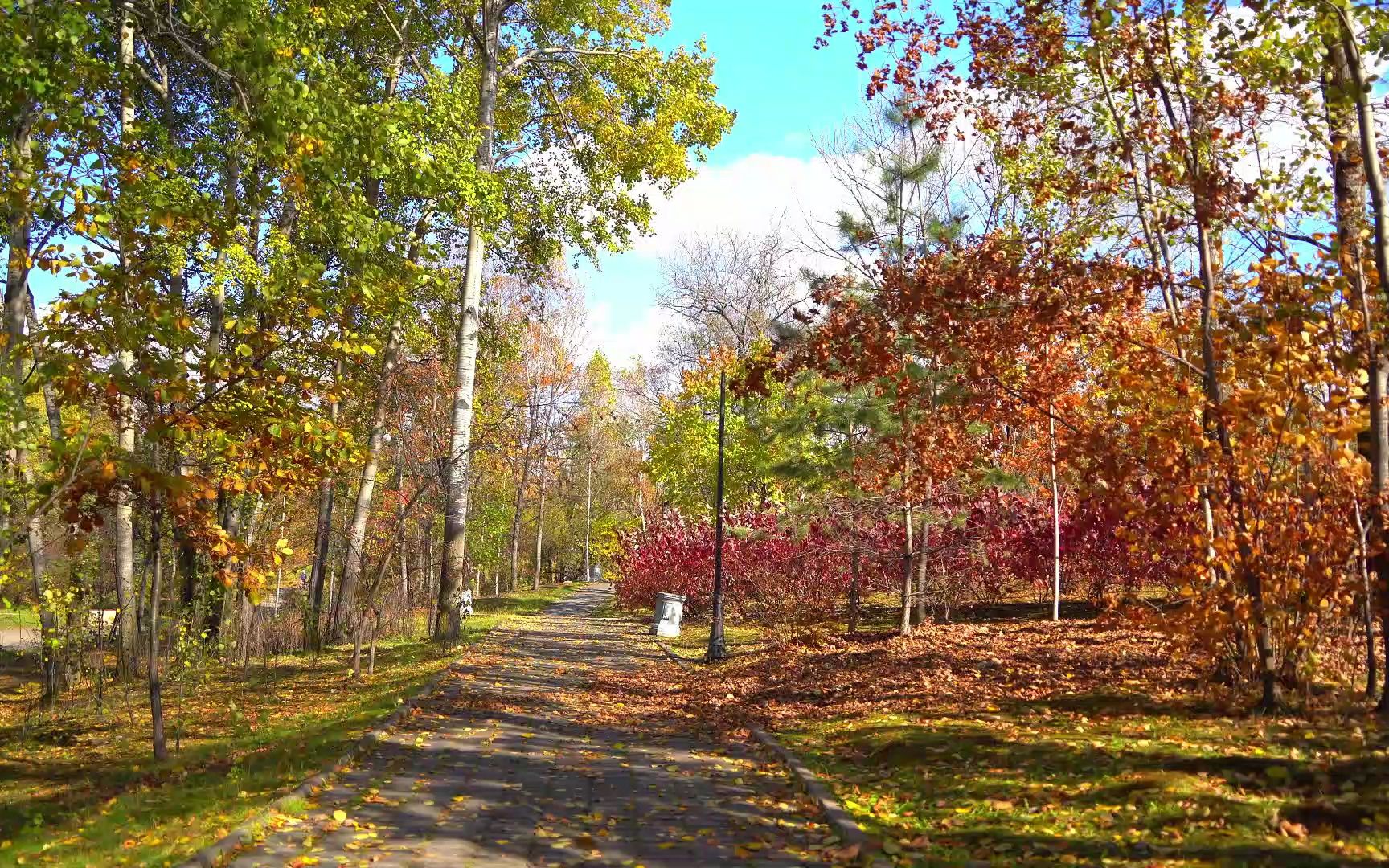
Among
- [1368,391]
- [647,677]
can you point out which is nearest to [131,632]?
[647,677]

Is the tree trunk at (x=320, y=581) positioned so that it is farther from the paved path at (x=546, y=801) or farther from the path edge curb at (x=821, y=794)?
the path edge curb at (x=821, y=794)

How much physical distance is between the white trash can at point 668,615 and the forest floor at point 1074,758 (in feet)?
34.8

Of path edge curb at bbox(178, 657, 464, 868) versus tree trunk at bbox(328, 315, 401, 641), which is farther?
tree trunk at bbox(328, 315, 401, 641)

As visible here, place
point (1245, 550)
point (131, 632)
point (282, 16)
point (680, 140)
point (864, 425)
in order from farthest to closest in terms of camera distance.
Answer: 1. point (680, 140)
2. point (864, 425)
3. point (131, 632)
4. point (282, 16)
5. point (1245, 550)

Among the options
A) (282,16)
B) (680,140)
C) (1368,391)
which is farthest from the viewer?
(680,140)

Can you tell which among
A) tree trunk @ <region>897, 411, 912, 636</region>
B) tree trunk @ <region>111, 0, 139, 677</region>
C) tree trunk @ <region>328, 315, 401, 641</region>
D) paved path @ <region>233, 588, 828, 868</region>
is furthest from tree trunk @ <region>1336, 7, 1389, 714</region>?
tree trunk @ <region>328, 315, 401, 641</region>

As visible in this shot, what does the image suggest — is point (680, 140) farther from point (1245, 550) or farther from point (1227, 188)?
point (1245, 550)

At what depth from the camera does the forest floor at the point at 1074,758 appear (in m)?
5.59

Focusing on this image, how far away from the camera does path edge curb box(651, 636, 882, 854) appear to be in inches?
245

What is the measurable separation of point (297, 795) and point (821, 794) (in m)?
3.63

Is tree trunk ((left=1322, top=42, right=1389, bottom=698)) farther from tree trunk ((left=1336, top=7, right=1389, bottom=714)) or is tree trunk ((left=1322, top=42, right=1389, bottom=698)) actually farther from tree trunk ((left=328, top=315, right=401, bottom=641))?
tree trunk ((left=328, top=315, right=401, bottom=641))

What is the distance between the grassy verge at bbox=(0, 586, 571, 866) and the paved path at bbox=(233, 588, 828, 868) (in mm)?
616

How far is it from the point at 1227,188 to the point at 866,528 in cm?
1157

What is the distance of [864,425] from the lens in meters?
18.1
